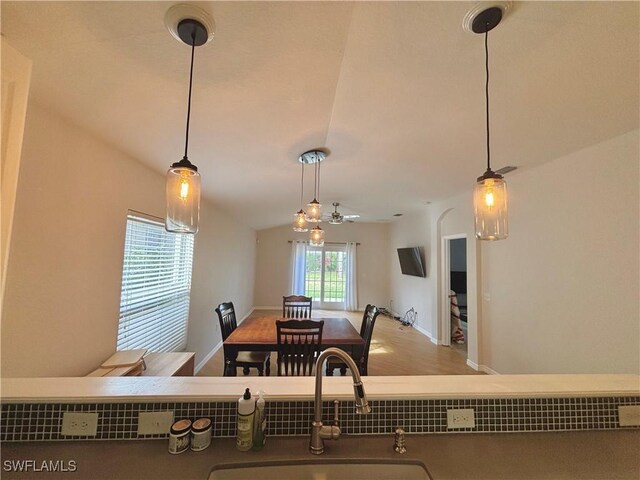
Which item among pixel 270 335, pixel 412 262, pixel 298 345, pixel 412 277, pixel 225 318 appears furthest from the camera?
pixel 412 277

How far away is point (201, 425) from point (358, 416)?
1.93 feet

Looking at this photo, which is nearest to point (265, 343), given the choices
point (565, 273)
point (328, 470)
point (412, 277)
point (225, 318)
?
point (225, 318)

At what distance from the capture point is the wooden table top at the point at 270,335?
2.47 metres

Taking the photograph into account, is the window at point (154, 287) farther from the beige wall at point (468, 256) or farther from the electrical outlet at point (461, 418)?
the beige wall at point (468, 256)

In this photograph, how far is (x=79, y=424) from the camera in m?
0.94

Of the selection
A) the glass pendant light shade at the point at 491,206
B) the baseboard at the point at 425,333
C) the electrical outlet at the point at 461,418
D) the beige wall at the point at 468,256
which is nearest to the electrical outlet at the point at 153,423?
the electrical outlet at the point at 461,418

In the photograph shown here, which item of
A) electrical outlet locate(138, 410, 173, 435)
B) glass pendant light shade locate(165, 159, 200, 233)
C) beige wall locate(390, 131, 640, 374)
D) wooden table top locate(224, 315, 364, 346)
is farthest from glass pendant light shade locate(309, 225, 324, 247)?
electrical outlet locate(138, 410, 173, 435)

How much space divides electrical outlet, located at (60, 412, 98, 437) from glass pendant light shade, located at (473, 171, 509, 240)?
1.83m

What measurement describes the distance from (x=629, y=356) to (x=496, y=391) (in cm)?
198

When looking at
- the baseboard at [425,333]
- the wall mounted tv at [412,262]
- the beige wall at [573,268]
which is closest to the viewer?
the beige wall at [573,268]

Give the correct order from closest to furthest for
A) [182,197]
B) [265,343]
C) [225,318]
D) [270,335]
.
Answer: [182,197] → [265,343] → [270,335] → [225,318]

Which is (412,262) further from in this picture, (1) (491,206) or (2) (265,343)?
(1) (491,206)

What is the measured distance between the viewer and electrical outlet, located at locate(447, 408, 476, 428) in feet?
3.42

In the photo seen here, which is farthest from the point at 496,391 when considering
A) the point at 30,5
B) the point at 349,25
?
the point at 30,5
